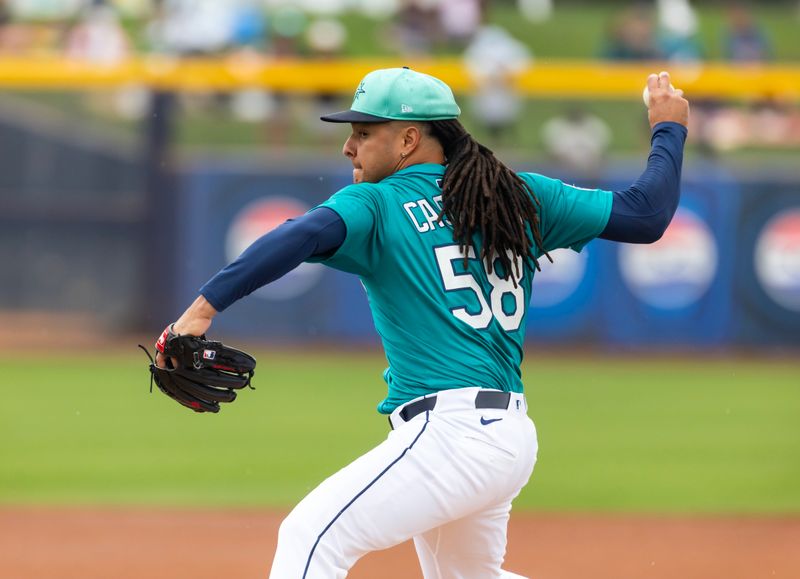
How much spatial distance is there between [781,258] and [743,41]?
3672mm

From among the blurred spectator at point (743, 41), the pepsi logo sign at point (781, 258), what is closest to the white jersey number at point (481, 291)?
the pepsi logo sign at point (781, 258)

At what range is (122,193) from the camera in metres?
14.5

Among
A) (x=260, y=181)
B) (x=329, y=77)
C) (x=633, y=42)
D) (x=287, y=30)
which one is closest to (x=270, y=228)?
(x=260, y=181)

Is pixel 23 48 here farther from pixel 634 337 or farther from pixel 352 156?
pixel 352 156

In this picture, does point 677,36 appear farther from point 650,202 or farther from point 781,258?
point 650,202

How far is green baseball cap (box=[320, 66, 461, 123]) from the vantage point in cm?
347

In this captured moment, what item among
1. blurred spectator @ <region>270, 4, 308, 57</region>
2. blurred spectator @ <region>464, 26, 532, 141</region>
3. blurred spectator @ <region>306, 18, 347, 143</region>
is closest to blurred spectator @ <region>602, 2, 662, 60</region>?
blurred spectator @ <region>464, 26, 532, 141</region>

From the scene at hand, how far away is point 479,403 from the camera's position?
336 cm

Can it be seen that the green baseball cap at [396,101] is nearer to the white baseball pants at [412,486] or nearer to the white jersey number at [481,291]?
the white jersey number at [481,291]

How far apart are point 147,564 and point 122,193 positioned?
901 cm

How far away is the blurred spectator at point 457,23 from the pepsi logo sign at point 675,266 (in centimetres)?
401

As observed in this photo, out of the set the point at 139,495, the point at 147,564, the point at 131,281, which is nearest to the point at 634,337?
the point at 131,281

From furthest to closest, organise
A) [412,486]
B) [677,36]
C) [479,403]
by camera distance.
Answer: [677,36]
[479,403]
[412,486]

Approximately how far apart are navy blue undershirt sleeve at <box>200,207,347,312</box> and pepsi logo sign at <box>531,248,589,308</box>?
10963 millimetres
